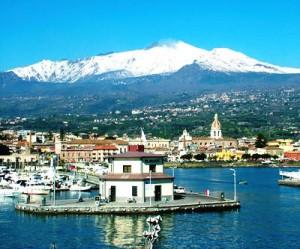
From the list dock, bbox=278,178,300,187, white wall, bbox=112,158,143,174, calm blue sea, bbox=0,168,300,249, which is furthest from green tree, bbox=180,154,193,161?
white wall, bbox=112,158,143,174

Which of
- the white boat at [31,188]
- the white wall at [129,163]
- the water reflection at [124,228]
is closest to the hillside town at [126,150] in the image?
the white boat at [31,188]

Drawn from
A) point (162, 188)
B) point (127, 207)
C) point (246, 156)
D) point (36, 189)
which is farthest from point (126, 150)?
point (127, 207)

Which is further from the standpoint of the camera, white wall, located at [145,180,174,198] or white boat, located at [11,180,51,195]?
white boat, located at [11,180,51,195]

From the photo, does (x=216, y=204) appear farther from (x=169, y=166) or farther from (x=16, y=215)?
(x=169, y=166)

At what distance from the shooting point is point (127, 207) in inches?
1340

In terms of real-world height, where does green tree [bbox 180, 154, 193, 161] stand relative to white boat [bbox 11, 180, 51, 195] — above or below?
above

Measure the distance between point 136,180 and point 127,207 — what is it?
210cm

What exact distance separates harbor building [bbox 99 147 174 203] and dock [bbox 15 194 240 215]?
69 centimetres

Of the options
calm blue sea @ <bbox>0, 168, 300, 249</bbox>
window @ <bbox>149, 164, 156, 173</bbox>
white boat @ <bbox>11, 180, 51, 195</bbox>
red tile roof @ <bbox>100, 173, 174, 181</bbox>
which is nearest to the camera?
calm blue sea @ <bbox>0, 168, 300, 249</bbox>

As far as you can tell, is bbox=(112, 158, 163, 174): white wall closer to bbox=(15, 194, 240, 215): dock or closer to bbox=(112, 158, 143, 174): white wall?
bbox=(112, 158, 143, 174): white wall

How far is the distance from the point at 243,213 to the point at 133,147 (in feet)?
22.3

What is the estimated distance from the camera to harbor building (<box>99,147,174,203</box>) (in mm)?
35906

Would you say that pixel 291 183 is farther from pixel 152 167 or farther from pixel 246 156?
pixel 246 156

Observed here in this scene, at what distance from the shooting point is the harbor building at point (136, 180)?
3591 cm
